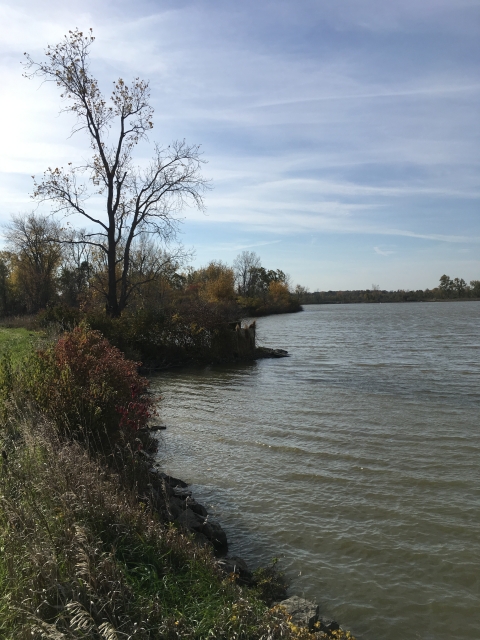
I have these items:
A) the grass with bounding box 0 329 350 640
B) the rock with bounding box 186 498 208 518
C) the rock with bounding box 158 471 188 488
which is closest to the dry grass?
the grass with bounding box 0 329 350 640

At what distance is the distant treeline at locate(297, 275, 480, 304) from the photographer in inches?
5930

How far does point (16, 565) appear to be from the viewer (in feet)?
11.8

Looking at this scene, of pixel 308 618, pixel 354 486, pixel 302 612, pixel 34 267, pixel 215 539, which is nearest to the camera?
pixel 308 618

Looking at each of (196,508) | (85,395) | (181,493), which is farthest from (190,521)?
(85,395)

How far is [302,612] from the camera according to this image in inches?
176

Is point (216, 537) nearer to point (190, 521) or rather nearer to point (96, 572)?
point (190, 521)

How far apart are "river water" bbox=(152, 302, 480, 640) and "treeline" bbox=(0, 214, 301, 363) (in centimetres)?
713

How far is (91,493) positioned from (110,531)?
1.43 ft

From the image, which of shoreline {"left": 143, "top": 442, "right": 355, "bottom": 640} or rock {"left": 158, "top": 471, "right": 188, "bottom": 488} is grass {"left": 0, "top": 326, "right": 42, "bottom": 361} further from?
shoreline {"left": 143, "top": 442, "right": 355, "bottom": 640}

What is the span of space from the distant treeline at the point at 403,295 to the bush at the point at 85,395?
473 ft

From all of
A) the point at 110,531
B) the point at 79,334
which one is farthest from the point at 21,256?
the point at 110,531

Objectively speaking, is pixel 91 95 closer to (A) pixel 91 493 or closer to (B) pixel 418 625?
(A) pixel 91 493

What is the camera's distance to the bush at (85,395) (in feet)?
24.5

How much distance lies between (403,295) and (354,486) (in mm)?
164801
